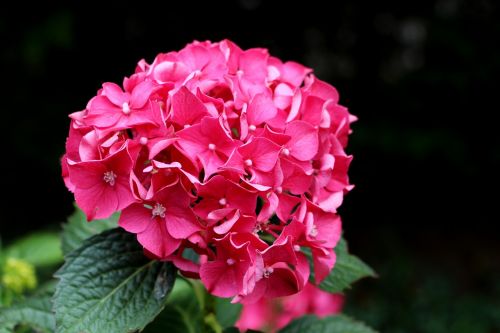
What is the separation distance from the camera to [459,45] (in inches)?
177

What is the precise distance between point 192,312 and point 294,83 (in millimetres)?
602

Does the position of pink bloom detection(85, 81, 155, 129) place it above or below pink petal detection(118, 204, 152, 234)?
above

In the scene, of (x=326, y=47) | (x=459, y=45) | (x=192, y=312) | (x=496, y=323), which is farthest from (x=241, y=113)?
(x=326, y=47)

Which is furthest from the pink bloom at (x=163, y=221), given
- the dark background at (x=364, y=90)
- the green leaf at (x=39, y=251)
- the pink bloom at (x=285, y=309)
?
the dark background at (x=364, y=90)

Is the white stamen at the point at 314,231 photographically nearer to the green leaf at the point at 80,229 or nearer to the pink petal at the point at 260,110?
the pink petal at the point at 260,110

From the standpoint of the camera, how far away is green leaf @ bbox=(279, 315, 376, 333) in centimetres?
147

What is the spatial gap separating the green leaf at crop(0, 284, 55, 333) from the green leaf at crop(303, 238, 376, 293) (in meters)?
0.57

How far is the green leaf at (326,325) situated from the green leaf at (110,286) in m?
0.41

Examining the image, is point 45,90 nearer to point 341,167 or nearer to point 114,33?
point 114,33

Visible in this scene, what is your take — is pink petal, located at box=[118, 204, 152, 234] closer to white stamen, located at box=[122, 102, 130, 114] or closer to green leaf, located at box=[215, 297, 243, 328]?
white stamen, located at box=[122, 102, 130, 114]

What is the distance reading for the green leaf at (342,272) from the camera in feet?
4.49

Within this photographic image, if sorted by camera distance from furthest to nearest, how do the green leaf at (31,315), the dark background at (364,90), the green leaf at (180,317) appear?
1. the dark background at (364,90)
2. the green leaf at (180,317)
3. the green leaf at (31,315)

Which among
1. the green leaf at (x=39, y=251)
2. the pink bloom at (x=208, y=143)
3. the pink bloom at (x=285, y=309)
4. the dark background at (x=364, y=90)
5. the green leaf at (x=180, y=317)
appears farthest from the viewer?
the dark background at (x=364, y=90)

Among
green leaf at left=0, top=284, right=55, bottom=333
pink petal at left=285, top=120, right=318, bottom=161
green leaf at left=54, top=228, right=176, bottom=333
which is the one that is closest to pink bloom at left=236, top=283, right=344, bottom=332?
green leaf at left=0, top=284, right=55, bottom=333
